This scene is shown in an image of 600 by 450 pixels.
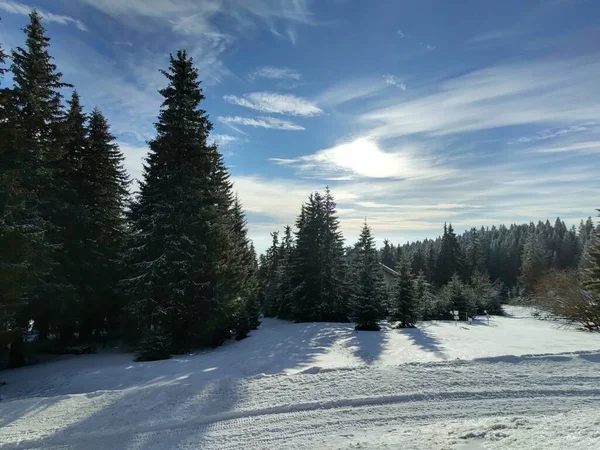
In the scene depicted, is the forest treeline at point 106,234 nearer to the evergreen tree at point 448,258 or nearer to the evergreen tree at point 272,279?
the evergreen tree at point 272,279

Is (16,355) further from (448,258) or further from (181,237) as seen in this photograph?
(448,258)

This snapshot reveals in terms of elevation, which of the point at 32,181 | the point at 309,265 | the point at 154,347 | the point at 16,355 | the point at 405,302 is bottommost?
the point at 16,355

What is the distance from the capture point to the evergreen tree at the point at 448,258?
59281 millimetres

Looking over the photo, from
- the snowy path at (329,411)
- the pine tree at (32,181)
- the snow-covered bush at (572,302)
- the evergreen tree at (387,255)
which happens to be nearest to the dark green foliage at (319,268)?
the snow-covered bush at (572,302)

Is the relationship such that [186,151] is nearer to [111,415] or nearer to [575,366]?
[111,415]

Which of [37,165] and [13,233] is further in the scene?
[37,165]

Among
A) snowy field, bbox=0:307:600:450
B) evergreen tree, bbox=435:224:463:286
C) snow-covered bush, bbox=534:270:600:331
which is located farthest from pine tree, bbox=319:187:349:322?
evergreen tree, bbox=435:224:463:286

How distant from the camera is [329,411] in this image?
6.40 metres

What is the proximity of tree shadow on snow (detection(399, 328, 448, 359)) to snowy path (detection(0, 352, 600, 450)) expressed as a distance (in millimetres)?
4255

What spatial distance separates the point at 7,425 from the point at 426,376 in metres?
8.01

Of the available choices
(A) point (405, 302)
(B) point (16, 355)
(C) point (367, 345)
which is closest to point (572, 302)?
(A) point (405, 302)

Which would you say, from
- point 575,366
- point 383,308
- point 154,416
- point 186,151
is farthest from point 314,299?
point 154,416

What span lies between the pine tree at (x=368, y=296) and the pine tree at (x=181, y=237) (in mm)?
8221

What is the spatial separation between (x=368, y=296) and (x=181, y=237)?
1208cm
